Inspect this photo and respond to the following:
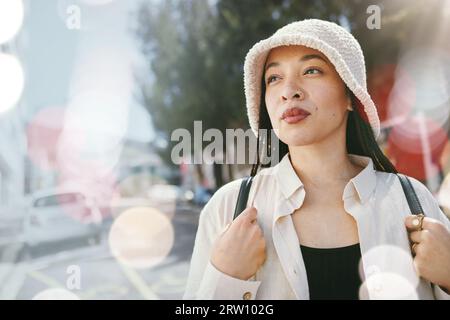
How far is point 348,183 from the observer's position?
1.58 m

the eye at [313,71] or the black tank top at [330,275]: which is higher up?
the eye at [313,71]

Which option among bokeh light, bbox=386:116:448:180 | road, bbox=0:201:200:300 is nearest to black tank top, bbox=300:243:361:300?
road, bbox=0:201:200:300

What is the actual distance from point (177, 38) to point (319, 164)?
1475 cm

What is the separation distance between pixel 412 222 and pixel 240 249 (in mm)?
531

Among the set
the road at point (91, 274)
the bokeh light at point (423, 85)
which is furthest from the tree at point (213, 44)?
the road at point (91, 274)

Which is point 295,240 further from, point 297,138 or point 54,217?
point 54,217

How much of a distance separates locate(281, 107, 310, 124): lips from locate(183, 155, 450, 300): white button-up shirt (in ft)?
0.64

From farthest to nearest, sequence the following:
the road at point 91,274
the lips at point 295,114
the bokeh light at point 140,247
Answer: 1. the bokeh light at point 140,247
2. the road at point 91,274
3. the lips at point 295,114

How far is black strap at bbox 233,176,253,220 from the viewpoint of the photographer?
154 cm

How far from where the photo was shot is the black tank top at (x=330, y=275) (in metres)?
1.44

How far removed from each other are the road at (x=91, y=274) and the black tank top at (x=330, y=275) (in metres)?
3.40

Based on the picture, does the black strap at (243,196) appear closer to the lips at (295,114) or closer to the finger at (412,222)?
the lips at (295,114)

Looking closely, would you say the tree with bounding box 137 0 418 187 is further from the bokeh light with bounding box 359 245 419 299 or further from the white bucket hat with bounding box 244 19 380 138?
the bokeh light with bounding box 359 245 419 299
